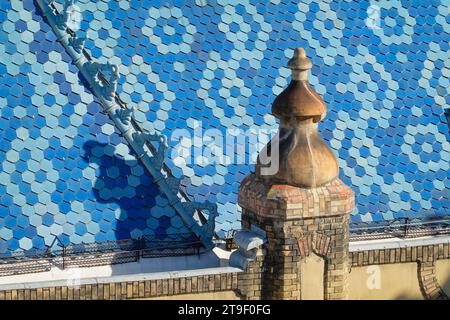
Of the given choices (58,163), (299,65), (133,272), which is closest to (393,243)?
(299,65)

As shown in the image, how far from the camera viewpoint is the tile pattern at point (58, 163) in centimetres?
2564

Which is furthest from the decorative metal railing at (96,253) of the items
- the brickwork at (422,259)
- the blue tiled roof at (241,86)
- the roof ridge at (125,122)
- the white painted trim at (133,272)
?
the brickwork at (422,259)

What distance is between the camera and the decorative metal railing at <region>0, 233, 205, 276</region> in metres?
25.1

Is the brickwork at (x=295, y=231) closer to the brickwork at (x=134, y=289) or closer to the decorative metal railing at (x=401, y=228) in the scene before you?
the brickwork at (x=134, y=289)

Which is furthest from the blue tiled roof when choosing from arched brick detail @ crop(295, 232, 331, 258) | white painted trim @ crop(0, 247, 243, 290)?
arched brick detail @ crop(295, 232, 331, 258)

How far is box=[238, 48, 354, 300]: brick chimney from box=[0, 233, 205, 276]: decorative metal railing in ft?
6.19

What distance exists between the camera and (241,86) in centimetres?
2844

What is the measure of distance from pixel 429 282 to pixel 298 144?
4.66 meters

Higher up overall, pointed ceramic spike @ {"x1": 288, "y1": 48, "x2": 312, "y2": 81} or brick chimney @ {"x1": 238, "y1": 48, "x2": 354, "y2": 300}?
pointed ceramic spike @ {"x1": 288, "y1": 48, "x2": 312, "y2": 81}

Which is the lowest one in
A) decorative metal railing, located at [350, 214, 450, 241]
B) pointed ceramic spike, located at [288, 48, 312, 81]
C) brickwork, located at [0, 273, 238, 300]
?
brickwork, located at [0, 273, 238, 300]

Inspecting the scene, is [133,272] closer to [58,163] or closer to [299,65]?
[58,163]

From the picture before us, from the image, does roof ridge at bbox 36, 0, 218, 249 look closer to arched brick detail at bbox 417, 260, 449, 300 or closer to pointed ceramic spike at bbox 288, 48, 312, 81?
pointed ceramic spike at bbox 288, 48, 312, 81

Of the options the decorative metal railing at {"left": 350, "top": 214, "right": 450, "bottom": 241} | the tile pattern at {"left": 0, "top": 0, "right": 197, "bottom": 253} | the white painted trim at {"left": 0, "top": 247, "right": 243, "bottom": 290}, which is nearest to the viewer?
the white painted trim at {"left": 0, "top": 247, "right": 243, "bottom": 290}

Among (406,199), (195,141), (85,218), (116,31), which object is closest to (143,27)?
(116,31)
